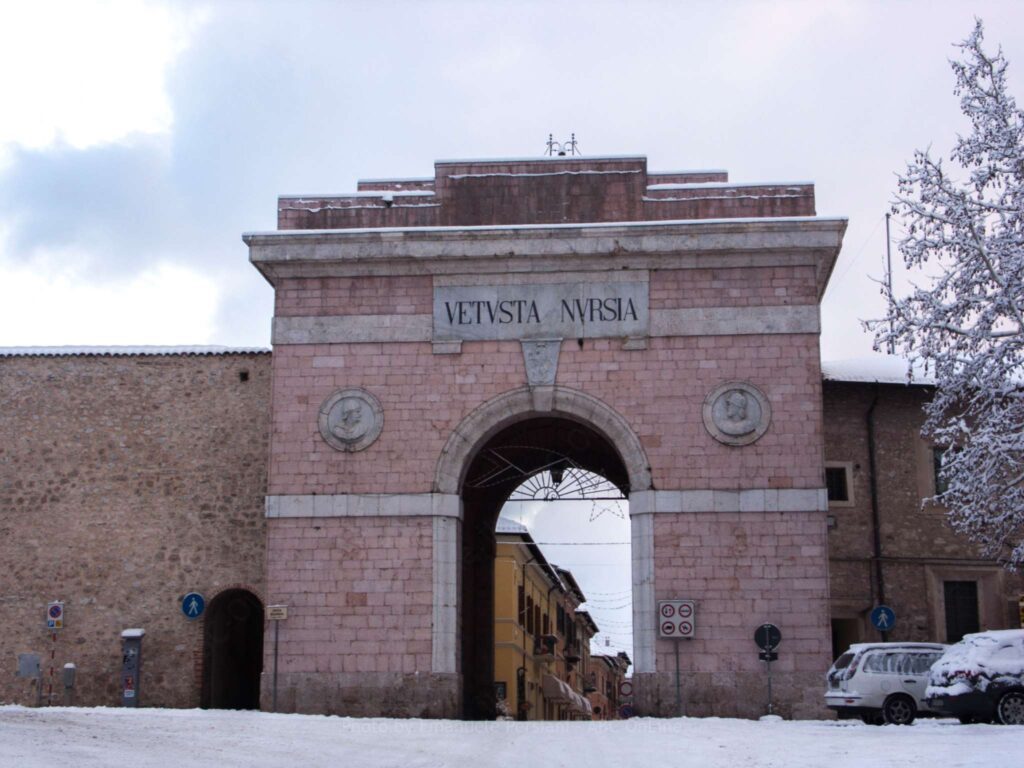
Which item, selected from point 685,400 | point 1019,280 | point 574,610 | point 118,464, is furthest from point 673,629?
point 574,610

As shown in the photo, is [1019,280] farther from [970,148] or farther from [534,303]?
[534,303]

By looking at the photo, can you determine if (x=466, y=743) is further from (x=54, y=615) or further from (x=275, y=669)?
(x=54, y=615)

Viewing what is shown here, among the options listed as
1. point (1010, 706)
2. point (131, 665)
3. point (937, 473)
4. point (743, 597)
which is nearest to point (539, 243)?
point (743, 597)

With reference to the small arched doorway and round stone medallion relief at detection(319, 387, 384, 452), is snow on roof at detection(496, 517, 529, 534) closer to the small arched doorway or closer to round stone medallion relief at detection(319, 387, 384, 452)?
the small arched doorway

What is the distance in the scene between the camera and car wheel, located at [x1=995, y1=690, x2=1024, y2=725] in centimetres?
1781

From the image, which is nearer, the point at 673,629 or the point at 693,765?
the point at 693,765

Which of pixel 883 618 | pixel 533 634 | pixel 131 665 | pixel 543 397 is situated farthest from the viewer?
pixel 533 634

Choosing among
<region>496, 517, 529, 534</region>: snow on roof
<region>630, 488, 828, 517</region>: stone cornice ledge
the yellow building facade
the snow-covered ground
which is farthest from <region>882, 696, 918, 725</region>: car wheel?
<region>496, 517, 529, 534</region>: snow on roof

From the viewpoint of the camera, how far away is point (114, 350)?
26.4 metres

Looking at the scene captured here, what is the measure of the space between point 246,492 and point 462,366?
5.11 m

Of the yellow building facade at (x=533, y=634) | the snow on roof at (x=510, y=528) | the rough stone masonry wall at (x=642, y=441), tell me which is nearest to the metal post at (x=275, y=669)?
the rough stone masonry wall at (x=642, y=441)

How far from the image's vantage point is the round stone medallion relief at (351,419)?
23.2 m

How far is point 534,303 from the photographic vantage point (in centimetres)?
2334

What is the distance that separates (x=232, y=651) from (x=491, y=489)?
591 centimetres
